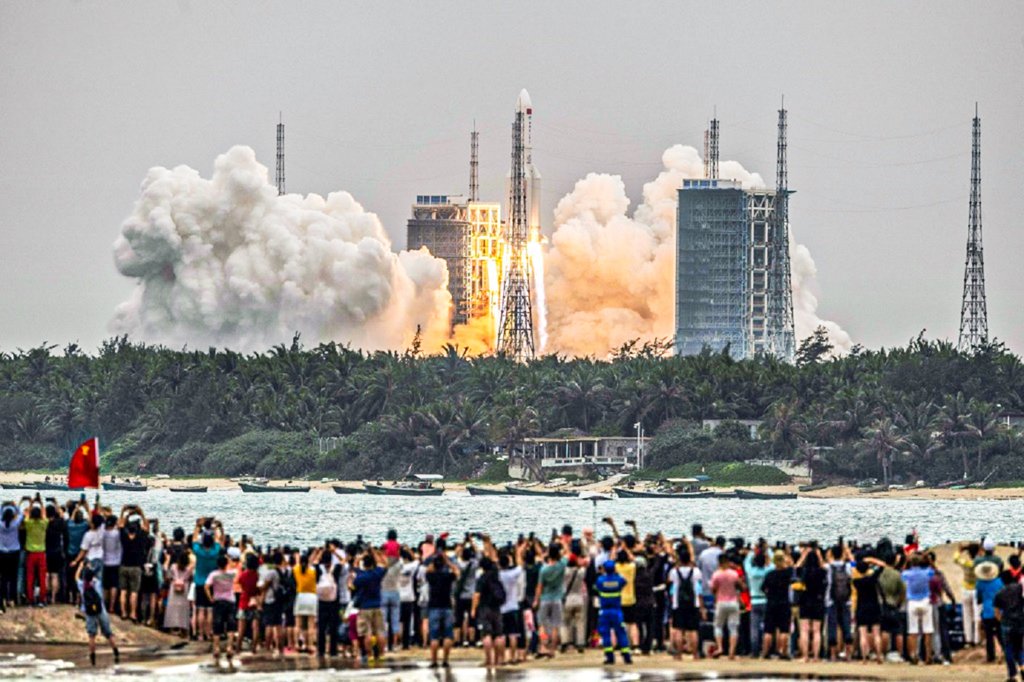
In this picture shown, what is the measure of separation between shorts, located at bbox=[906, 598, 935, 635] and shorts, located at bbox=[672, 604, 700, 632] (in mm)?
3670

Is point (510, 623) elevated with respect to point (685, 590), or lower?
lower

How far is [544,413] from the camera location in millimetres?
197500

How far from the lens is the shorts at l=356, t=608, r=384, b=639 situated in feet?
147

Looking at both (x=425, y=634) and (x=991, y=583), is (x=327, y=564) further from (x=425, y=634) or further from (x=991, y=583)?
(x=991, y=583)

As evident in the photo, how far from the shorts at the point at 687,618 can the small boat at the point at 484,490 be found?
139139 millimetres

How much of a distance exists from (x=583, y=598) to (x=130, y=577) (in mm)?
8717

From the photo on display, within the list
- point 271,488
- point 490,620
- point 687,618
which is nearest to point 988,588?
point 687,618

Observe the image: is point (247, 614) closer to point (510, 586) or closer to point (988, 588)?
point (510, 586)

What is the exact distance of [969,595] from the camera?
44781mm

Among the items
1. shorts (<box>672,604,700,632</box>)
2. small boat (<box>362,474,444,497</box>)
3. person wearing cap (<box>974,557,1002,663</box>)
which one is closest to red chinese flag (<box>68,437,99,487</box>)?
shorts (<box>672,604,700,632</box>)

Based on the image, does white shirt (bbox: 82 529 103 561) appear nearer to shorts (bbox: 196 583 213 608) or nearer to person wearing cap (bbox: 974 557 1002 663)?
shorts (bbox: 196 583 213 608)

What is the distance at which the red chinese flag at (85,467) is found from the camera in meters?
60.2

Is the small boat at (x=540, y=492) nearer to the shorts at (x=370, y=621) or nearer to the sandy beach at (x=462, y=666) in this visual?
the sandy beach at (x=462, y=666)

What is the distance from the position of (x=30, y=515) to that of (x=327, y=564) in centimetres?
616
